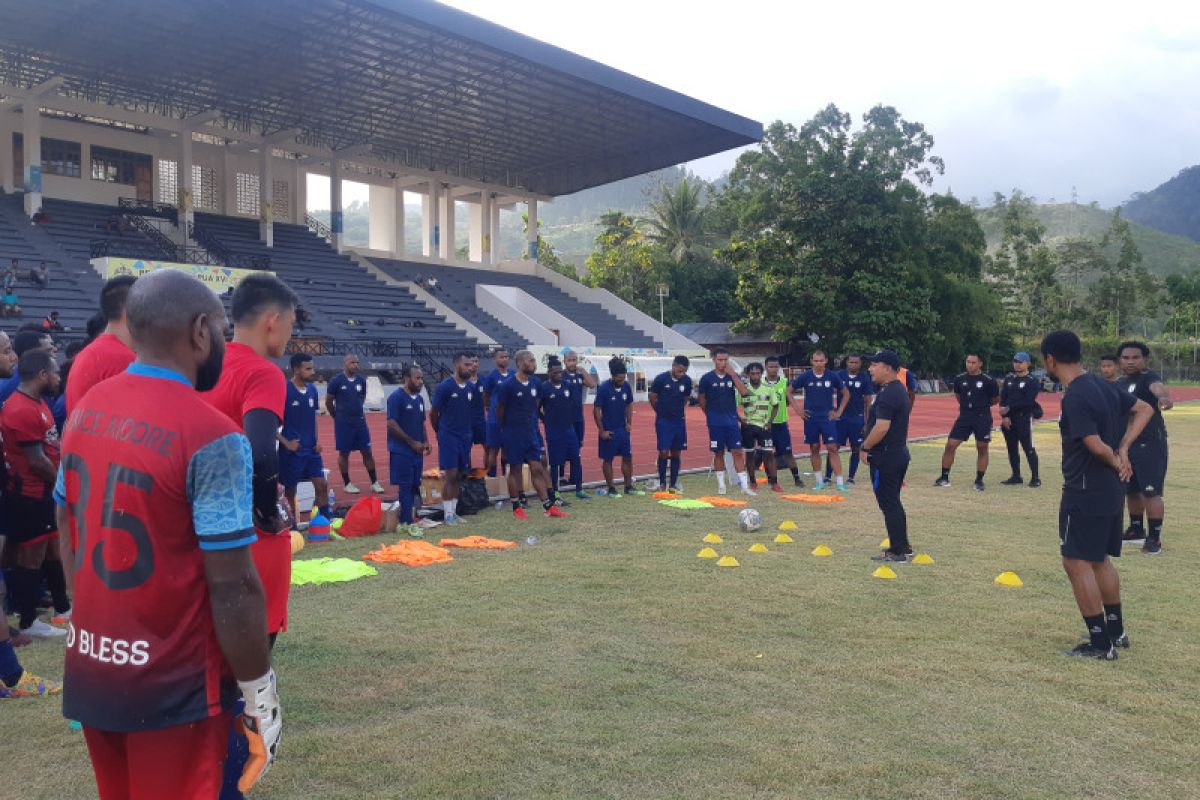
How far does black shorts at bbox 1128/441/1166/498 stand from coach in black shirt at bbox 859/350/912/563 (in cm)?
246

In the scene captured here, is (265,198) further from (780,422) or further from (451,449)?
(451,449)

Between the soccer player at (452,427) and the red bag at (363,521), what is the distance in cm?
92

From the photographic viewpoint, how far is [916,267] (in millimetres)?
47000

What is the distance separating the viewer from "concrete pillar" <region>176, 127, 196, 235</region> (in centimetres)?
3350

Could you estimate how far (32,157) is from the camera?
3030cm

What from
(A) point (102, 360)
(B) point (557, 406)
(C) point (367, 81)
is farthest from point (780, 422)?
(C) point (367, 81)

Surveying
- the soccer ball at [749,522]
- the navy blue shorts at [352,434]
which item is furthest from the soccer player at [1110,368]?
the navy blue shorts at [352,434]

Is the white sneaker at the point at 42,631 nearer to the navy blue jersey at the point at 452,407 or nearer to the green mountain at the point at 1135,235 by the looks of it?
the navy blue jersey at the point at 452,407

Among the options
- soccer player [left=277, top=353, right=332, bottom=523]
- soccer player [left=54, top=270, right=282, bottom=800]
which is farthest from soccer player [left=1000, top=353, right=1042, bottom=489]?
soccer player [left=54, top=270, right=282, bottom=800]

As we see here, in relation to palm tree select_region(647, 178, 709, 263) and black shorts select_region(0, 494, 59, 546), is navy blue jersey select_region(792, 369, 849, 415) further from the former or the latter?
palm tree select_region(647, 178, 709, 263)

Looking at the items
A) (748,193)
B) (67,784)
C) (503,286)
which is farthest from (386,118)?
(67,784)

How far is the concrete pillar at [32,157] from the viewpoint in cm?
3006

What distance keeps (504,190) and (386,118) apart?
35.9 feet

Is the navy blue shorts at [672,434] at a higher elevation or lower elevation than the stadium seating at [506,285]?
lower
